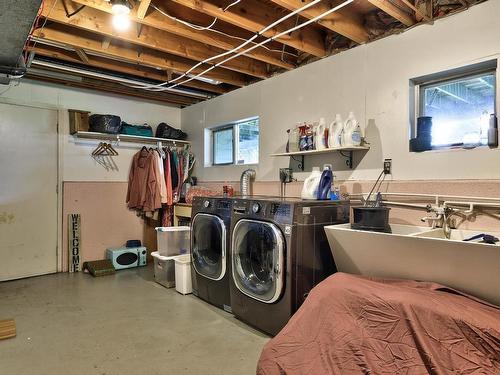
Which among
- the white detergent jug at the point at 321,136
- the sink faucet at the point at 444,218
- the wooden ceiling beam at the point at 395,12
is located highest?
the wooden ceiling beam at the point at 395,12

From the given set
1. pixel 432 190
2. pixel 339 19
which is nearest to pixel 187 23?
pixel 339 19

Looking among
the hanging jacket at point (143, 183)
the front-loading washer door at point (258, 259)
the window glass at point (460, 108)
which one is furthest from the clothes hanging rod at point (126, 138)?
the window glass at point (460, 108)

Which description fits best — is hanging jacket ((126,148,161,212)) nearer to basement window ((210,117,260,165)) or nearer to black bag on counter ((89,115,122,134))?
black bag on counter ((89,115,122,134))

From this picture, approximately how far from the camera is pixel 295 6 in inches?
93.7

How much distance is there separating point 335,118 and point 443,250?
5.35 feet

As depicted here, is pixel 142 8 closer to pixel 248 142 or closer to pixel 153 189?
pixel 248 142

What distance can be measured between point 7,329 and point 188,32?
8.87ft

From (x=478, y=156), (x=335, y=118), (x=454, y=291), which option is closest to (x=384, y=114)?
(x=335, y=118)

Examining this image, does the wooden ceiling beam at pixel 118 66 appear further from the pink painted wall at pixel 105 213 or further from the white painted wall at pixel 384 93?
the pink painted wall at pixel 105 213

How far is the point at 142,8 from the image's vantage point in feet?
7.82

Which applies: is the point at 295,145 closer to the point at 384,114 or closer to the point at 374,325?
the point at 384,114

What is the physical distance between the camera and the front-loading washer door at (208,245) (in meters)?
2.99

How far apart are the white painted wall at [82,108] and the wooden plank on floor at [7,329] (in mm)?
2038

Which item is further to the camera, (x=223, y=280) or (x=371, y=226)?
(x=223, y=280)
